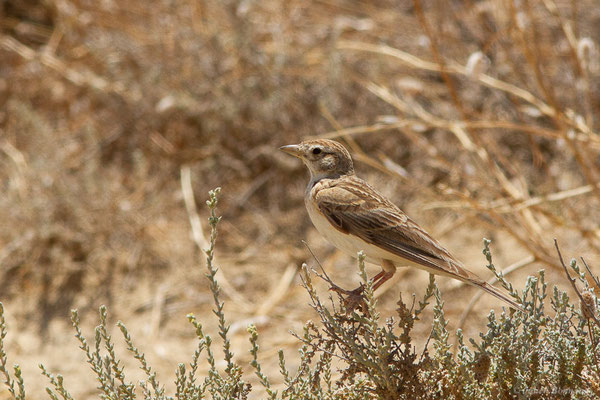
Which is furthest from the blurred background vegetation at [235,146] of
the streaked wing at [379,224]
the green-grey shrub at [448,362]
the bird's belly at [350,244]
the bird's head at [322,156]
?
the green-grey shrub at [448,362]

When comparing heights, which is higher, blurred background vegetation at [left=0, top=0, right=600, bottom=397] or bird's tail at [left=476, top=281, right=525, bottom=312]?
blurred background vegetation at [left=0, top=0, right=600, bottom=397]

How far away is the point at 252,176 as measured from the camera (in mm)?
6574

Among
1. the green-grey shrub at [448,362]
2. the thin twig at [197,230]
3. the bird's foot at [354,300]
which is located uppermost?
the thin twig at [197,230]

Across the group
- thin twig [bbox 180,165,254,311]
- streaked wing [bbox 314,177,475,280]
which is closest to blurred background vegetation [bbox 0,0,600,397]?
thin twig [bbox 180,165,254,311]

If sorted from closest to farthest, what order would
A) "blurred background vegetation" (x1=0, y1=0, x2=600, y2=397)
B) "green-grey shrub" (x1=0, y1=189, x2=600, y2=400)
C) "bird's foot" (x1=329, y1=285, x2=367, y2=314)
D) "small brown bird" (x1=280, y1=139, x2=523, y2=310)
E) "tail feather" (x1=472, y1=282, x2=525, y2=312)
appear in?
"green-grey shrub" (x1=0, y1=189, x2=600, y2=400) → "tail feather" (x1=472, y1=282, x2=525, y2=312) → "bird's foot" (x1=329, y1=285, x2=367, y2=314) → "small brown bird" (x1=280, y1=139, x2=523, y2=310) → "blurred background vegetation" (x1=0, y1=0, x2=600, y2=397)

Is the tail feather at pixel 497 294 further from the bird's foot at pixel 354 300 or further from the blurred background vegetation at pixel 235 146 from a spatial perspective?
the blurred background vegetation at pixel 235 146

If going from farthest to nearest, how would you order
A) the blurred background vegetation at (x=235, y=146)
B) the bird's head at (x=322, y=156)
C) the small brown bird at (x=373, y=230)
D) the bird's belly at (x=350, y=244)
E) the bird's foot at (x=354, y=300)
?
1. the blurred background vegetation at (x=235, y=146)
2. the bird's head at (x=322, y=156)
3. the bird's belly at (x=350, y=244)
4. the small brown bird at (x=373, y=230)
5. the bird's foot at (x=354, y=300)

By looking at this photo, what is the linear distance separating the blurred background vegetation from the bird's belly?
5.97 feet

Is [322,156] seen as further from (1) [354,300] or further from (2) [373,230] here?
(1) [354,300]

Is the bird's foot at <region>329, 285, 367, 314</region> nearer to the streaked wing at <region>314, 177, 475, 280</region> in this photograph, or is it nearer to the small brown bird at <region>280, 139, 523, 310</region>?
the small brown bird at <region>280, 139, 523, 310</region>

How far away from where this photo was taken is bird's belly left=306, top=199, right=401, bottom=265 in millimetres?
3180

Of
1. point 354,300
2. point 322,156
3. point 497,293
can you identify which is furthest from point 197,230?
point 497,293

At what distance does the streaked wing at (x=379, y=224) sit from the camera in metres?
3.03

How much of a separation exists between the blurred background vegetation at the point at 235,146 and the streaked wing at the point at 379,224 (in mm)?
1674
